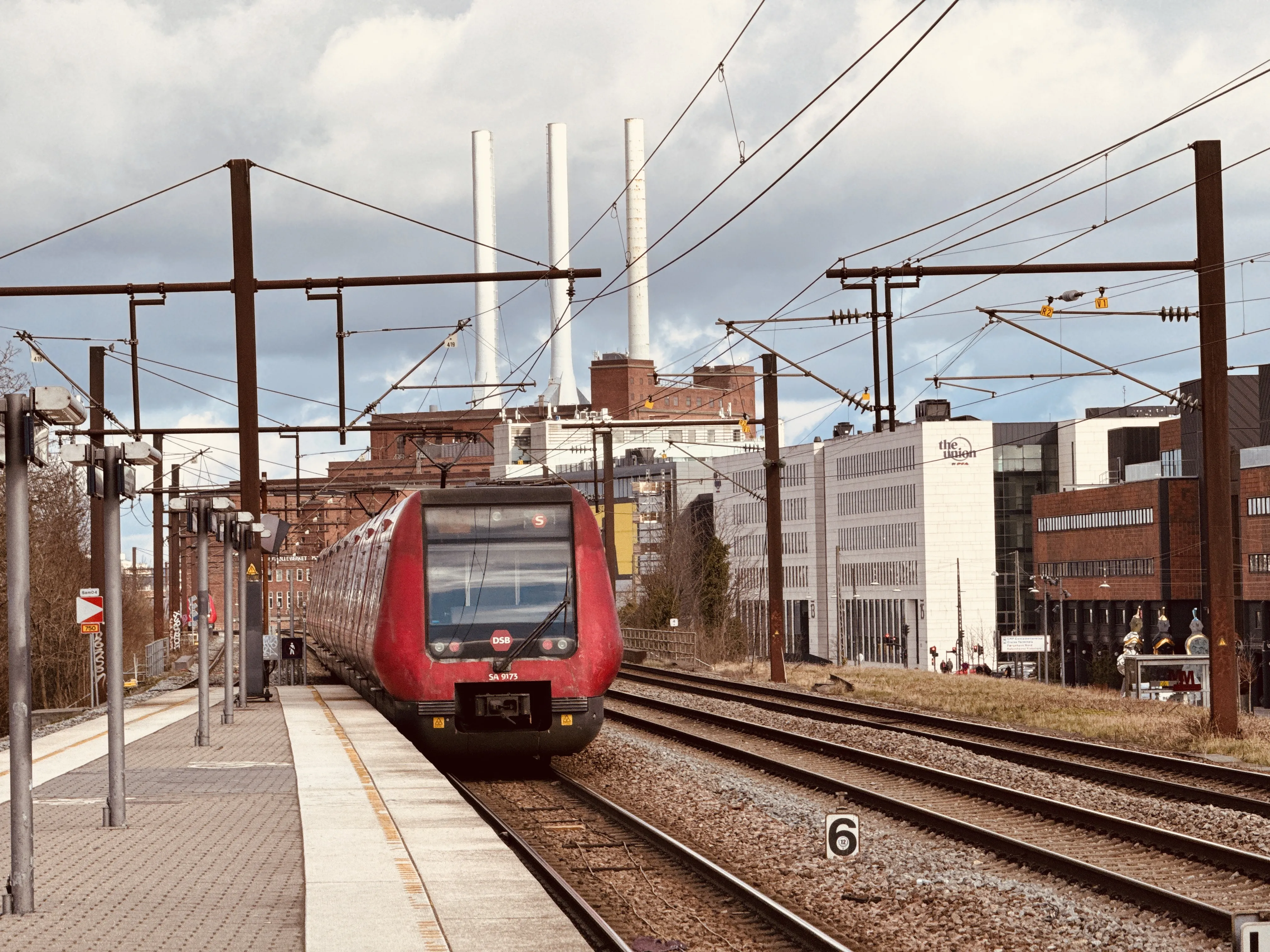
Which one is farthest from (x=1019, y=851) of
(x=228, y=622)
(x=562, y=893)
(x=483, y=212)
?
(x=483, y=212)

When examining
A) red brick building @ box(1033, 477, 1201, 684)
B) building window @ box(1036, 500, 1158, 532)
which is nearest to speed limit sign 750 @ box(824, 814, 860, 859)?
red brick building @ box(1033, 477, 1201, 684)

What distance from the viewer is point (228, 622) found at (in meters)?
22.2

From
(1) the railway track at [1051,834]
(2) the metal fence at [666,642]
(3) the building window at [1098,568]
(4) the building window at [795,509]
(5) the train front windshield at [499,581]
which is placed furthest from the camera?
(4) the building window at [795,509]

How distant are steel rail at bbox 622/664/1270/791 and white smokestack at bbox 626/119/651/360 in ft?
382

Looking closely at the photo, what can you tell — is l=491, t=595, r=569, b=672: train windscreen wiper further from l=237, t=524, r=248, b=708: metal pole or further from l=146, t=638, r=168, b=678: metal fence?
l=146, t=638, r=168, b=678: metal fence

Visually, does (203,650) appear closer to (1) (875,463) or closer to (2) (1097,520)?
(2) (1097,520)

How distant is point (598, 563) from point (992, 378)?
59.5ft

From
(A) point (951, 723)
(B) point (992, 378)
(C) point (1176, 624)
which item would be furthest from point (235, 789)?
(C) point (1176, 624)

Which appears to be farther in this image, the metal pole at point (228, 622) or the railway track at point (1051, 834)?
the metal pole at point (228, 622)

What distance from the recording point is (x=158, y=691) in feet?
112

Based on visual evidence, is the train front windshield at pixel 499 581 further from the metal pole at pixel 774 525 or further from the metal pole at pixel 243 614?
the metal pole at pixel 774 525

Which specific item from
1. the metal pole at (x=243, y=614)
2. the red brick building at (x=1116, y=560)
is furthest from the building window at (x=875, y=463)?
the metal pole at (x=243, y=614)

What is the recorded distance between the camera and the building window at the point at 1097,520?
106688mm

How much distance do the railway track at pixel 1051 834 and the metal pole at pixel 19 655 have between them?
6398 mm
